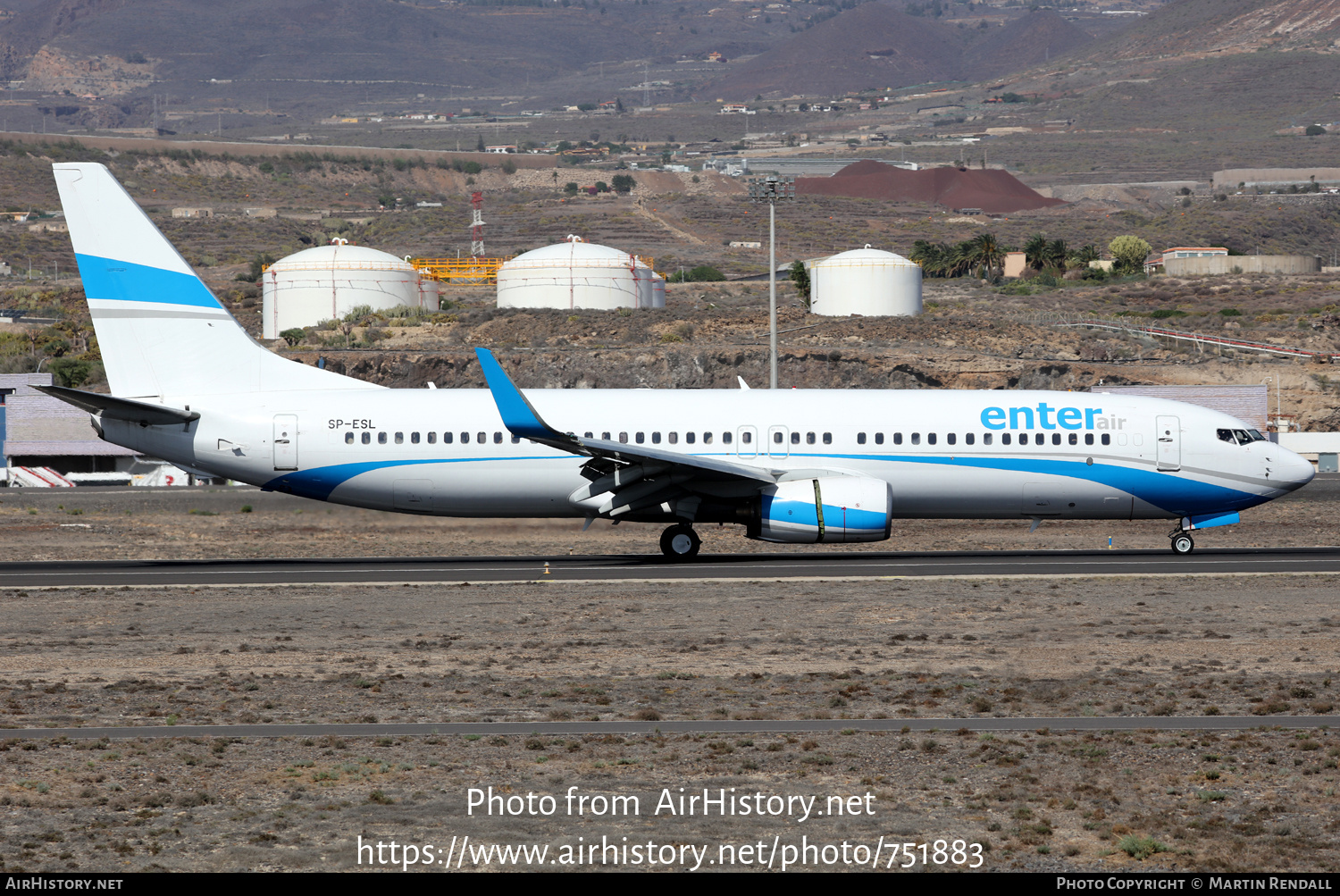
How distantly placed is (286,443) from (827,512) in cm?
1291

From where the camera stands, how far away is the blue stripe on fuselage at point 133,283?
1342 inches

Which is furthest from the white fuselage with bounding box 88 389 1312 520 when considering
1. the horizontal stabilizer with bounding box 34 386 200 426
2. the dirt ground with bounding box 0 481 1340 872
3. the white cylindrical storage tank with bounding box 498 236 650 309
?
the white cylindrical storage tank with bounding box 498 236 650 309

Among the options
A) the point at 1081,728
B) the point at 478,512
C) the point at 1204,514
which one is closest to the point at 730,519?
the point at 478,512

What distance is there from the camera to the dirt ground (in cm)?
1210

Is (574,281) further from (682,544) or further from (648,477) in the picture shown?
(648,477)

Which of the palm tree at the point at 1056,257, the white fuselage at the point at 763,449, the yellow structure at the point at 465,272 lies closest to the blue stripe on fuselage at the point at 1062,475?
the white fuselage at the point at 763,449

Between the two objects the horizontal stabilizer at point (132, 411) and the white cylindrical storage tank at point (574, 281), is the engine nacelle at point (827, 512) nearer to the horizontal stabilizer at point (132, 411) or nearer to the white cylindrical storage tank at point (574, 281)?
the horizontal stabilizer at point (132, 411)

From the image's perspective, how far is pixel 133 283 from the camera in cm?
3434

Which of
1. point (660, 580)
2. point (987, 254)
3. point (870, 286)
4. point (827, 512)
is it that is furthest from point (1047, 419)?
point (987, 254)

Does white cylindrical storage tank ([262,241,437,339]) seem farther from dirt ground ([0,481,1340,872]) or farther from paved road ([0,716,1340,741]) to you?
paved road ([0,716,1340,741])

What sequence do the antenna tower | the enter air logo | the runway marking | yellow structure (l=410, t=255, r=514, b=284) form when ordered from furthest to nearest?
the antenna tower → yellow structure (l=410, t=255, r=514, b=284) → the enter air logo → the runway marking

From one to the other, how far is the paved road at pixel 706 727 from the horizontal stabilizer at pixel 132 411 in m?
17.2

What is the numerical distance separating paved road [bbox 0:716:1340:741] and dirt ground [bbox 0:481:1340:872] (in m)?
0.36

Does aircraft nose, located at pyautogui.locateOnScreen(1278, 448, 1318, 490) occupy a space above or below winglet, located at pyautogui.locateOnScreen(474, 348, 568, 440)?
below
